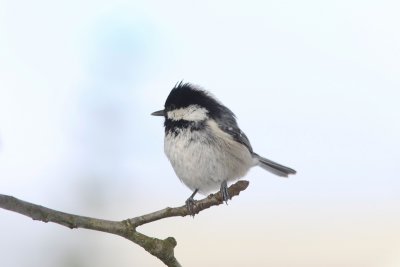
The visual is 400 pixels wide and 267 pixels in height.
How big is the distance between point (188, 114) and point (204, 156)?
277 mm

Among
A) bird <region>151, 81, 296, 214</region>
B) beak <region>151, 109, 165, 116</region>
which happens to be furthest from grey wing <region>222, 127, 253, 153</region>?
beak <region>151, 109, 165, 116</region>

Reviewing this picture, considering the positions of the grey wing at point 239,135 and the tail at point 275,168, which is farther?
the tail at point 275,168

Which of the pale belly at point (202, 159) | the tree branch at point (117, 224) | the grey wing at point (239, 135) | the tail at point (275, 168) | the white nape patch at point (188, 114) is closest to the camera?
the tree branch at point (117, 224)

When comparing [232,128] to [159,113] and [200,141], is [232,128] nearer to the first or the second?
[200,141]

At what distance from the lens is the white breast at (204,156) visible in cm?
304

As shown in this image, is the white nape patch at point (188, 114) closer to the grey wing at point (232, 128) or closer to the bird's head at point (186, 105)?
the bird's head at point (186, 105)

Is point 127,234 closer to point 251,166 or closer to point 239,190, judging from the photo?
point 239,190

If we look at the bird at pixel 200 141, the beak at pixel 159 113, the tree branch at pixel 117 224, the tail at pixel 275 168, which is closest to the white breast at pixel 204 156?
the bird at pixel 200 141

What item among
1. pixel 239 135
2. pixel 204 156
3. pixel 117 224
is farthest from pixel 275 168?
pixel 117 224

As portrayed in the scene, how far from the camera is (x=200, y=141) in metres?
3.05

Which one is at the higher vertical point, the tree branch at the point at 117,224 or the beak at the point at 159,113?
the beak at the point at 159,113

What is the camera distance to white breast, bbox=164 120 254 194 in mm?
3039

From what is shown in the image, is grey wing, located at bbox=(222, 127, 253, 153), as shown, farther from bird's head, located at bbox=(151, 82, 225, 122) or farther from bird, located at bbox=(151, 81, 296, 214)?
bird's head, located at bbox=(151, 82, 225, 122)

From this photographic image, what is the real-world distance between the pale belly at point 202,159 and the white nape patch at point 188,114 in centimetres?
10
